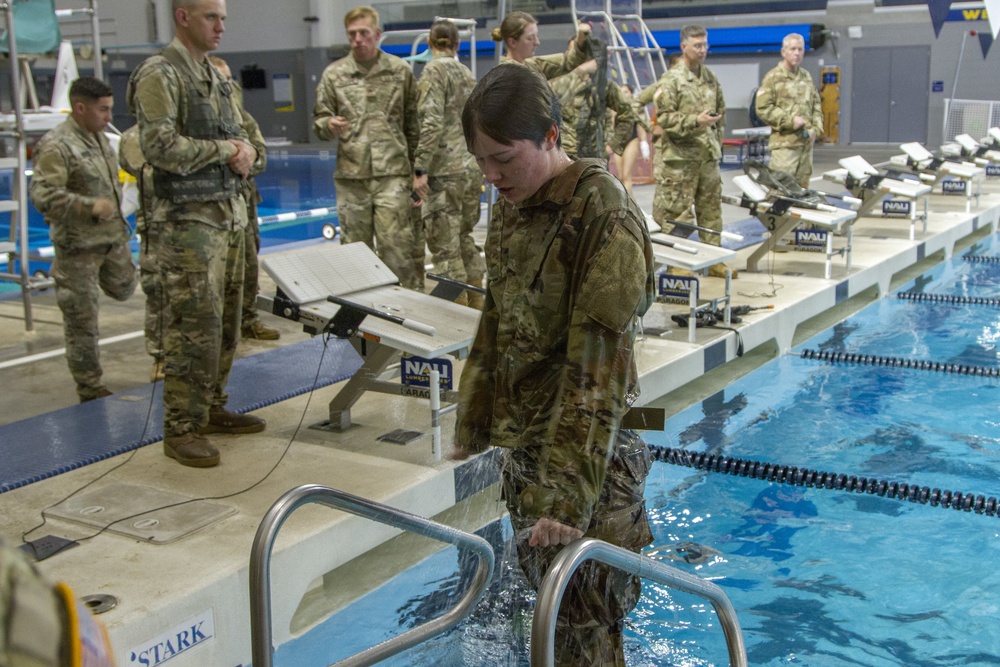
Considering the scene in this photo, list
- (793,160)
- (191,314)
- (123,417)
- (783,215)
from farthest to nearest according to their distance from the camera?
1. (793,160)
2. (783,215)
3. (123,417)
4. (191,314)

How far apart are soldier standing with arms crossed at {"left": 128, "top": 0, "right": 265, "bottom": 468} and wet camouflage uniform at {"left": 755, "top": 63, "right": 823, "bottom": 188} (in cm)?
693

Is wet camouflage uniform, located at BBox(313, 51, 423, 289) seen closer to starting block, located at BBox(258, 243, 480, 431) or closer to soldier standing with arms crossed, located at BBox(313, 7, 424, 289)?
soldier standing with arms crossed, located at BBox(313, 7, 424, 289)

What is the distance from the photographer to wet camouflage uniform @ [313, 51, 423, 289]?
19.2 feet

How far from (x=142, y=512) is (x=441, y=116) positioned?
3589 millimetres

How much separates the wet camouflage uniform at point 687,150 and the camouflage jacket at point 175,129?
4.57 m

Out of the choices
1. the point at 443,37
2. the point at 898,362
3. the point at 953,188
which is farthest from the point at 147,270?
the point at 953,188

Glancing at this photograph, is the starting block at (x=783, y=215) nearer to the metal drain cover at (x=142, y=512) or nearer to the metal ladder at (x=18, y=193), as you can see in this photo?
the metal ladder at (x=18, y=193)

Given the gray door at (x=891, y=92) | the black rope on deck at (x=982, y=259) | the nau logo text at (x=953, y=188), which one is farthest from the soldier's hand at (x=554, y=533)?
the gray door at (x=891, y=92)

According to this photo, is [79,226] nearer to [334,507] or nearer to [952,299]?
[334,507]

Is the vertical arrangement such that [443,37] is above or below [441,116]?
above

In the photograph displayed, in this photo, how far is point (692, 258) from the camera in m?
6.53

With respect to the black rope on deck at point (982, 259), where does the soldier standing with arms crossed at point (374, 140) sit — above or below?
above

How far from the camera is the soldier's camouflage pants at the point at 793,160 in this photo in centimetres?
1009

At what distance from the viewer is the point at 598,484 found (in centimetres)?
194
